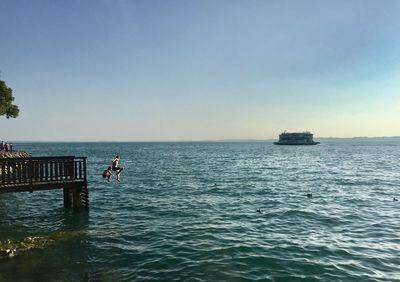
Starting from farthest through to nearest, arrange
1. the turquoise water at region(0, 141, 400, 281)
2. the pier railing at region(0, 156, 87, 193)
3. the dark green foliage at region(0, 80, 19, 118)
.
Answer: the dark green foliage at region(0, 80, 19, 118)
the pier railing at region(0, 156, 87, 193)
the turquoise water at region(0, 141, 400, 281)

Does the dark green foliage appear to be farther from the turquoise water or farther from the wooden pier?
the wooden pier

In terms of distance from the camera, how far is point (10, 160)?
22062 millimetres

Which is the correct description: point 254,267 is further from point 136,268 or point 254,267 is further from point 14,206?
point 14,206

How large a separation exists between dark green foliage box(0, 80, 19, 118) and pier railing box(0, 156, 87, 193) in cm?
3431

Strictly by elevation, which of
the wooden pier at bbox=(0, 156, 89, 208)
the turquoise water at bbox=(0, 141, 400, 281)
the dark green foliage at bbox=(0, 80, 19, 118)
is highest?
the dark green foliage at bbox=(0, 80, 19, 118)

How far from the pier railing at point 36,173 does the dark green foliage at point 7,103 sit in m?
34.3

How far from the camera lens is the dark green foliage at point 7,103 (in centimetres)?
5340

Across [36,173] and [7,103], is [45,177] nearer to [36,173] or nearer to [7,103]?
[36,173]

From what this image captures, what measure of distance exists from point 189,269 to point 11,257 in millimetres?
7388

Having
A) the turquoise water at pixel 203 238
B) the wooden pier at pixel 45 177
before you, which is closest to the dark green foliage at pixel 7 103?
the turquoise water at pixel 203 238

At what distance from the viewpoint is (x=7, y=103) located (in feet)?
179

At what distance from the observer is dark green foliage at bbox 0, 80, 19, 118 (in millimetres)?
53400

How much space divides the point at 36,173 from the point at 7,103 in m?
37.2

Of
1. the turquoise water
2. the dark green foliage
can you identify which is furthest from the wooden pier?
the dark green foliage
